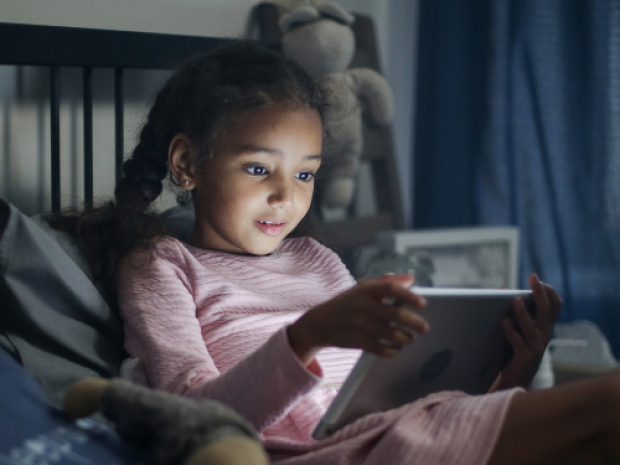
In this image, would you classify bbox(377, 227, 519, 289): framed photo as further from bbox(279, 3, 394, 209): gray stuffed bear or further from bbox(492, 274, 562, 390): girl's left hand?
bbox(492, 274, 562, 390): girl's left hand

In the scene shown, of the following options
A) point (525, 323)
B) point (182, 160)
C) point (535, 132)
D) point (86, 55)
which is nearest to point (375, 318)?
point (525, 323)

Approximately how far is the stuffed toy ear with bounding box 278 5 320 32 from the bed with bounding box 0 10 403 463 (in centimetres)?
26

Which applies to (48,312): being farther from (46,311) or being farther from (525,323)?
(525,323)

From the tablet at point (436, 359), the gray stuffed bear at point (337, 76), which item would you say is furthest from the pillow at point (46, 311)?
the gray stuffed bear at point (337, 76)

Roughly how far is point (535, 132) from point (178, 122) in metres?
1.30

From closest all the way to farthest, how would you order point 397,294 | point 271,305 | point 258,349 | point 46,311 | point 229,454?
point 229,454, point 397,294, point 258,349, point 46,311, point 271,305

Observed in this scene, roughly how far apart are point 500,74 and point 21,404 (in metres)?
1.78

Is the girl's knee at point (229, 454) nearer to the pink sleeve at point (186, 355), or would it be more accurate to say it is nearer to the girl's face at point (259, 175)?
the pink sleeve at point (186, 355)

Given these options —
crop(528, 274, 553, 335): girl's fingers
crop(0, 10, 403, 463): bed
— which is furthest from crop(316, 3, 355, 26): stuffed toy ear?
crop(528, 274, 553, 335): girl's fingers

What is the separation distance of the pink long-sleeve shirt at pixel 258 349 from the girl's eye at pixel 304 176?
14 cm

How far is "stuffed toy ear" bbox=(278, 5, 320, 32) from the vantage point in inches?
59.3

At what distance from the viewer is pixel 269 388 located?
2.31 ft

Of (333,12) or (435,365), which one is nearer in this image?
(435,365)

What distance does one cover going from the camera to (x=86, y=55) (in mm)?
1153
